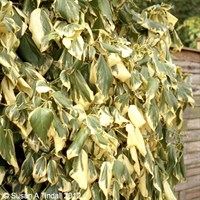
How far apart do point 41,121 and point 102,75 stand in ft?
1.04

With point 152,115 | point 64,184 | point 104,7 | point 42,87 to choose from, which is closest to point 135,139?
point 152,115

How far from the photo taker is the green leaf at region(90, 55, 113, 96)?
1.53m

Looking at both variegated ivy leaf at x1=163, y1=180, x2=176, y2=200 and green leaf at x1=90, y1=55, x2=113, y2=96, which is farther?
variegated ivy leaf at x1=163, y1=180, x2=176, y2=200

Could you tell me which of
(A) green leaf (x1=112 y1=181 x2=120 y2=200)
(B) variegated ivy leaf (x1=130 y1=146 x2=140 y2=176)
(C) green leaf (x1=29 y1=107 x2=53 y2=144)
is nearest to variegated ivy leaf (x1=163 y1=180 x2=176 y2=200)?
(B) variegated ivy leaf (x1=130 y1=146 x2=140 y2=176)

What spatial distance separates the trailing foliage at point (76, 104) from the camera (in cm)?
139

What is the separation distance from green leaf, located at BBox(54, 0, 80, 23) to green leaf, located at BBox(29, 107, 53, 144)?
14.0 inches

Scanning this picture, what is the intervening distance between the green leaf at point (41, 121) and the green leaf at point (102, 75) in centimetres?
27

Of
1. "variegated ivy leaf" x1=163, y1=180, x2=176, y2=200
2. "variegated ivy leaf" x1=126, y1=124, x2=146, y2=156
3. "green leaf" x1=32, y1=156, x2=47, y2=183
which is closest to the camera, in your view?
"green leaf" x1=32, y1=156, x2=47, y2=183

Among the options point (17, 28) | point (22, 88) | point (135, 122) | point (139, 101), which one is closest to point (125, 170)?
point (135, 122)

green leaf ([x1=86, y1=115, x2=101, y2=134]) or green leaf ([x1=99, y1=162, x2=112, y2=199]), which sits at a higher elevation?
green leaf ([x1=86, y1=115, x2=101, y2=134])

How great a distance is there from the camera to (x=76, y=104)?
1524 millimetres

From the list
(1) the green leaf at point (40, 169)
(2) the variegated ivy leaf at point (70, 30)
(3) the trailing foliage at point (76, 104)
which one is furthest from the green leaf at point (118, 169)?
(2) the variegated ivy leaf at point (70, 30)

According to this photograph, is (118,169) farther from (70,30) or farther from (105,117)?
(70,30)

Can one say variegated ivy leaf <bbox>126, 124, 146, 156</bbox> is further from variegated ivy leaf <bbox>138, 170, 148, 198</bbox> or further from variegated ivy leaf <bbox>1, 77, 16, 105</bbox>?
variegated ivy leaf <bbox>1, 77, 16, 105</bbox>
